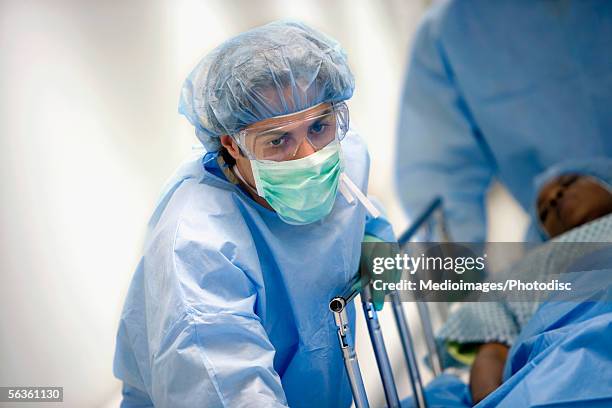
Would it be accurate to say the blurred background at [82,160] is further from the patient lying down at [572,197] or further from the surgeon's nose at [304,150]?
the patient lying down at [572,197]

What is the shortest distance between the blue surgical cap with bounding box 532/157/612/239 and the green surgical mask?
1.20 metres

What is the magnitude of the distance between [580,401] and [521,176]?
1.52m

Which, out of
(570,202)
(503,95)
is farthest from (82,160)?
(503,95)

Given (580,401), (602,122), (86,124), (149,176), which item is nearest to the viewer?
(580,401)

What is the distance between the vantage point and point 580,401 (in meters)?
1.25

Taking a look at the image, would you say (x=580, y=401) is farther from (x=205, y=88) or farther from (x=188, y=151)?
(x=188, y=151)

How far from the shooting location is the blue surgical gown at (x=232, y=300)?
1123 mm

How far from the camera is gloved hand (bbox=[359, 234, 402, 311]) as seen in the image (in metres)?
1.48

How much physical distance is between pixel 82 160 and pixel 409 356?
0.88m

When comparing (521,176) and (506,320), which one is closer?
(506,320)

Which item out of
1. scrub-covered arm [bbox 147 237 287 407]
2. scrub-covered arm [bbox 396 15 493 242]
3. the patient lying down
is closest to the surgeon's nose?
scrub-covered arm [bbox 147 237 287 407]

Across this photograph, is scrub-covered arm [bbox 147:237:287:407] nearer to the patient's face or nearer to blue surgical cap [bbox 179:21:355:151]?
blue surgical cap [bbox 179:21:355:151]

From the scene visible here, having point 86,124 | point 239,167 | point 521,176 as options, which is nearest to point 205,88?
point 239,167

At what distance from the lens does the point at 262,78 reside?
4.01 ft
